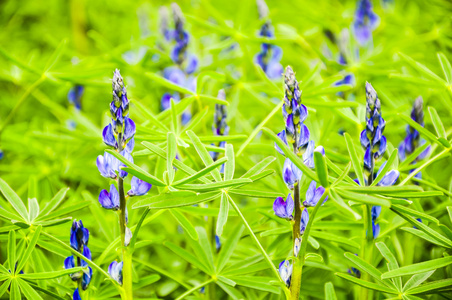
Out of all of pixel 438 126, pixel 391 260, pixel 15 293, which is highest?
pixel 438 126

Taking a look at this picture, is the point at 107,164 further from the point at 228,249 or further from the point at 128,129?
the point at 228,249

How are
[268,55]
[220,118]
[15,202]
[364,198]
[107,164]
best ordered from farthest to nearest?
1. [268,55]
2. [220,118]
3. [15,202]
4. [107,164]
5. [364,198]

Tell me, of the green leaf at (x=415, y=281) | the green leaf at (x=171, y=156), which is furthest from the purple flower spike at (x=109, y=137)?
the green leaf at (x=415, y=281)

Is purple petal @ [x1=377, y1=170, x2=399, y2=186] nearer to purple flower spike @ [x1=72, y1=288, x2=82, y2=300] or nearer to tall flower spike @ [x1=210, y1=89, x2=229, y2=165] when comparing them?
tall flower spike @ [x1=210, y1=89, x2=229, y2=165]

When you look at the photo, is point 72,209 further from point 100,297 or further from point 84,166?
point 84,166

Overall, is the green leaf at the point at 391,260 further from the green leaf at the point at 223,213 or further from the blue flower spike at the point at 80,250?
the blue flower spike at the point at 80,250

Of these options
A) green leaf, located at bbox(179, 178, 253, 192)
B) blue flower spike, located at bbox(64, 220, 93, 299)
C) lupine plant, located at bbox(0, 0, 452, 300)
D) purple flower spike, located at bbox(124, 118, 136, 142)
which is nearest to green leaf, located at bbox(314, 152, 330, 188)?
lupine plant, located at bbox(0, 0, 452, 300)

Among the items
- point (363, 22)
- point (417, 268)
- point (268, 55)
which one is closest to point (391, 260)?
point (417, 268)
